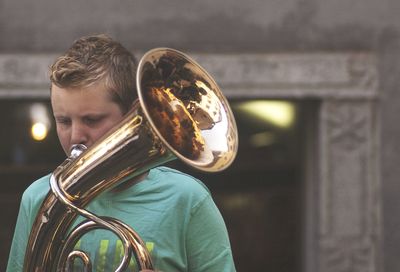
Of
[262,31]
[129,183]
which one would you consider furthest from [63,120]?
[262,31]

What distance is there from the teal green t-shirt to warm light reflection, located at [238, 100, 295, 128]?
4.03 m

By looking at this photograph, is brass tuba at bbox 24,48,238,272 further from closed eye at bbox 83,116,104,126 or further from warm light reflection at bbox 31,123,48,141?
warm light reflection at bbox 31,123,48,141

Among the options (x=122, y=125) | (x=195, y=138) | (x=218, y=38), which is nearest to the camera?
(x=122, y=125)

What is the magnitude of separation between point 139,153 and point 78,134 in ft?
0.56

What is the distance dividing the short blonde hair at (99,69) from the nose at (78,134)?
99mm

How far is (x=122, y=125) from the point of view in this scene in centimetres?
263

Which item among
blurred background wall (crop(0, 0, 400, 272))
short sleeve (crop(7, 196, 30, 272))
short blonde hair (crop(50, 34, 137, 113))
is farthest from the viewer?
blurred background wall (crop(0, 0, 400, 272))

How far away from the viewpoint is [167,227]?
2713 millimetres

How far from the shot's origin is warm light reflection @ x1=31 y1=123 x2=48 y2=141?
691 centimetres

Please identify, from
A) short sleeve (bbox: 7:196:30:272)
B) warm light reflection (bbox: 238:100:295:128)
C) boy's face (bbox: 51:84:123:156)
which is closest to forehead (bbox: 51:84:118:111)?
boy's face (bbox: 51:84:123:156)

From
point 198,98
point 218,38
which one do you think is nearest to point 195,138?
point 198,98

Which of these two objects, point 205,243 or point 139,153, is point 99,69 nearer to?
point 139,153

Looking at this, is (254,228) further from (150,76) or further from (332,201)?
(150,76)

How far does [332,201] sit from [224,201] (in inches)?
28.9
